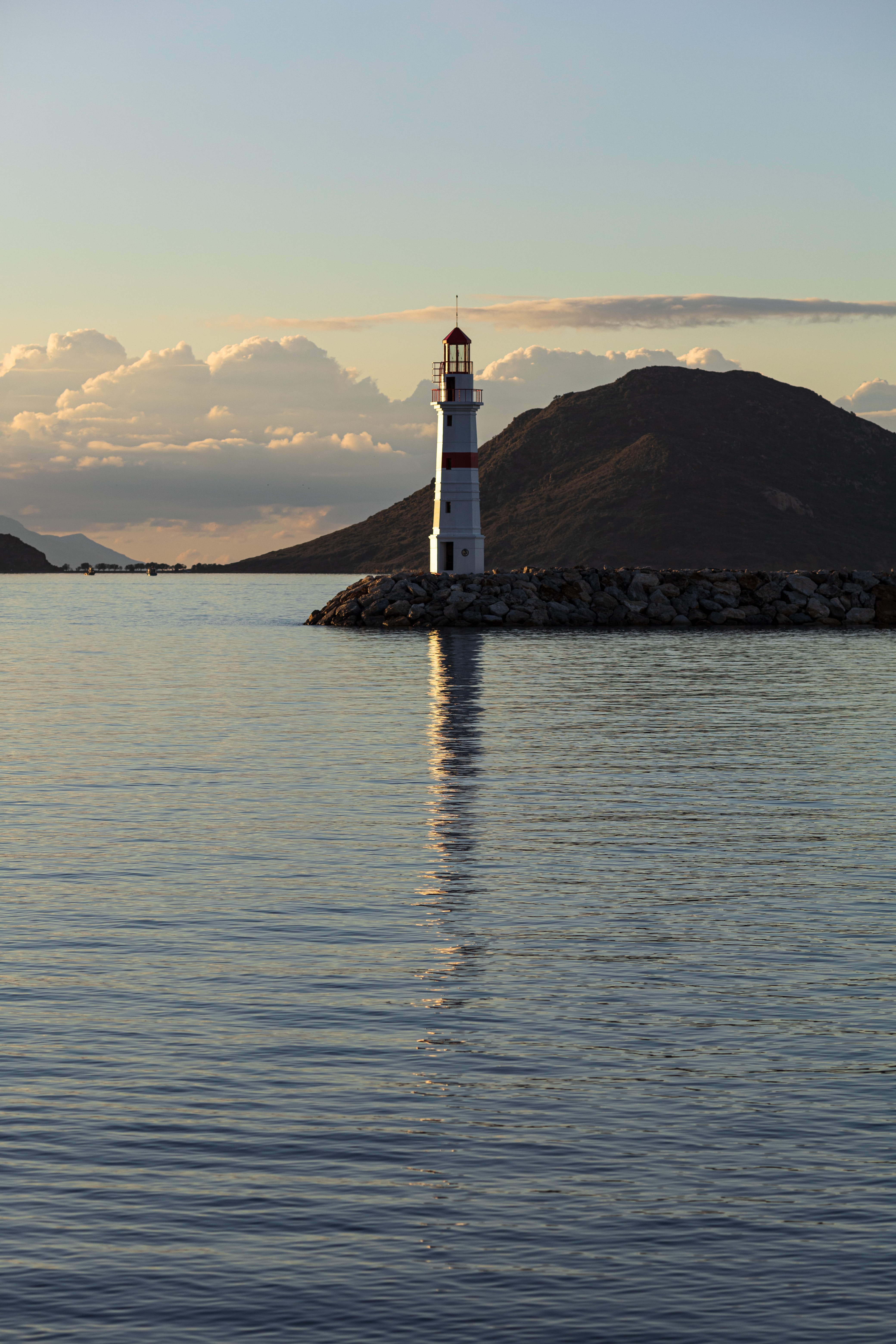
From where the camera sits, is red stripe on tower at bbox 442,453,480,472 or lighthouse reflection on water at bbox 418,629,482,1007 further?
red stripe on tower at bbox 442,453,480,472

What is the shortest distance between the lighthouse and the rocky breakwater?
129 cm

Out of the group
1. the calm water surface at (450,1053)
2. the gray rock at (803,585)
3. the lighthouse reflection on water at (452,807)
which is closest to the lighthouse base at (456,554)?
the gray rock at (803,585)

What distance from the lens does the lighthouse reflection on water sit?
1448 centimetres

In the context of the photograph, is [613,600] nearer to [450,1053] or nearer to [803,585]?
[803,585]

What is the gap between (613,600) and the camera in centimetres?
8294

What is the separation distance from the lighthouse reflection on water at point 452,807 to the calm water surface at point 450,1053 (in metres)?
0.10

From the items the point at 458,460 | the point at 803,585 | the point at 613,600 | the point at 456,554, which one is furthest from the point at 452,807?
the point at 803,585

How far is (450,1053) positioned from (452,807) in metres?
12.0

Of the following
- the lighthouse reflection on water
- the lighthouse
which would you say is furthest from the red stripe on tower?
the lighthouse reflection on water

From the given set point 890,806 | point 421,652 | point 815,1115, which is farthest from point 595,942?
point 421,652

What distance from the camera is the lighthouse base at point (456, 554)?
8038 centimetres

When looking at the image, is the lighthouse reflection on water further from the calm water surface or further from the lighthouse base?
the lighthouse base

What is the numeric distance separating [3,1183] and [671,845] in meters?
12.3

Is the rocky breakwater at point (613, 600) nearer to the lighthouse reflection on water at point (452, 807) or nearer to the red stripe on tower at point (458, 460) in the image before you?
the red stripe on tower at point (458, 460)
